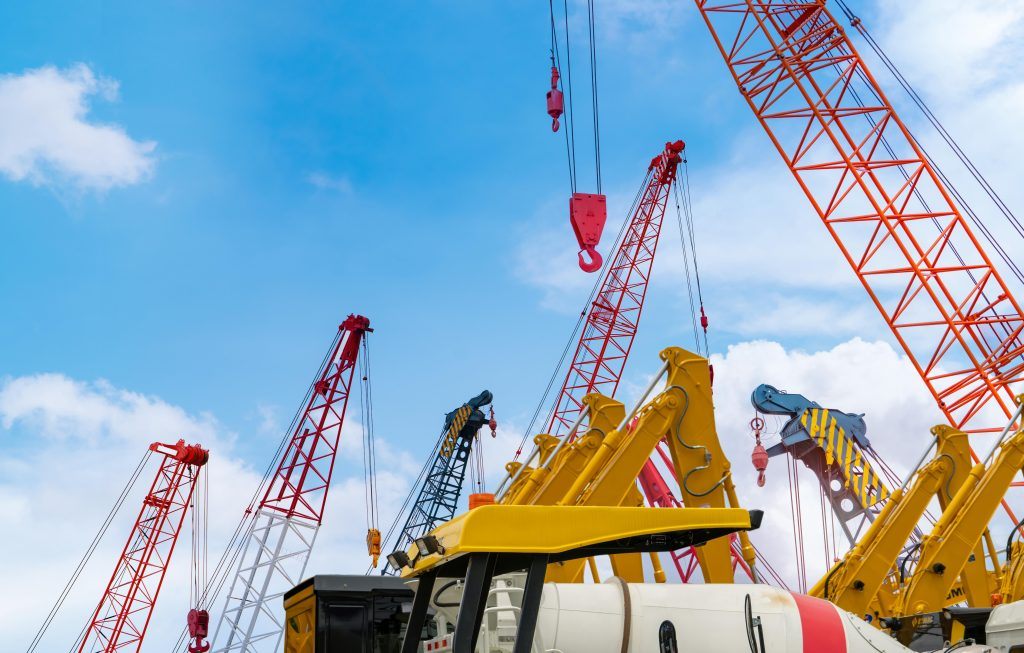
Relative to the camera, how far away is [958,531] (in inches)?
826

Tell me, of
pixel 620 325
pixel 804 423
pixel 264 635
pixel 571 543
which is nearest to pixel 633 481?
pixel 571 543

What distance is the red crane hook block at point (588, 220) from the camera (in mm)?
37781

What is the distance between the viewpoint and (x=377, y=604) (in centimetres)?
1370

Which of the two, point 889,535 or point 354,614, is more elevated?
point 889,535

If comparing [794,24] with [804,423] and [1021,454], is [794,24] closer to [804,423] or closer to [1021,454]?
[804,423]

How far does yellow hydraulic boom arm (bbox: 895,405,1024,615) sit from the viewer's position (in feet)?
67.5

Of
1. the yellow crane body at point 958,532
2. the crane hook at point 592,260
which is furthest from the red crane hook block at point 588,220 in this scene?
the yellow crane body at point 958,532

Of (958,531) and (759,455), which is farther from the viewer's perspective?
(759,455)

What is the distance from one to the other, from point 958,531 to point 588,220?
785 inches

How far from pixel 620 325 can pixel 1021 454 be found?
32.2 m

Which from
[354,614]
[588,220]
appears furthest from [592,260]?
[354,614]

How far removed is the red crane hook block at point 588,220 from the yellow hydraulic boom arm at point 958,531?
18.2 m

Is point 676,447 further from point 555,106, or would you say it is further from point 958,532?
point 555,106

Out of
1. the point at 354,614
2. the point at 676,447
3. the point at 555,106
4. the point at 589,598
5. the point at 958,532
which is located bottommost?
the point at 589,598
